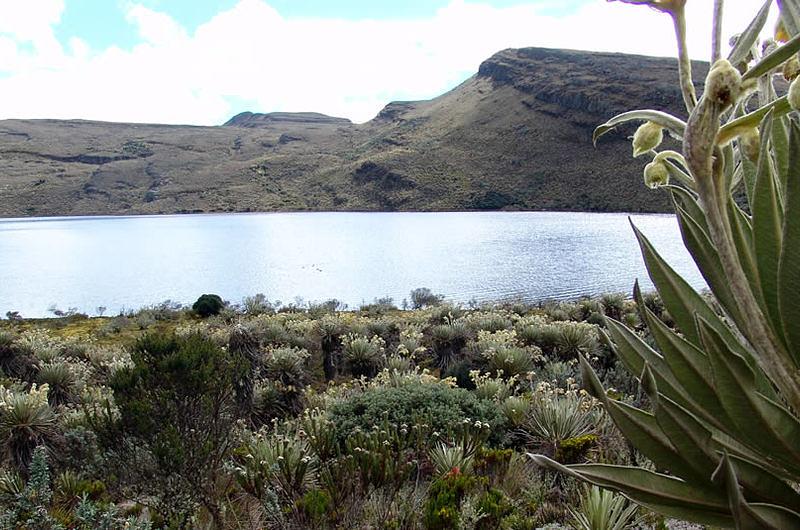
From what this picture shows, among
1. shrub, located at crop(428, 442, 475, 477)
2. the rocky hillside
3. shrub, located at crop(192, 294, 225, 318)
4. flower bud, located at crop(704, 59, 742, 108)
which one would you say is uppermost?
the rocky hillside

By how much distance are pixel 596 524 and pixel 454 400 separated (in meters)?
2.30

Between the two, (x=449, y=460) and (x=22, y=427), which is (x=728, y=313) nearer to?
(x=449, y=460)

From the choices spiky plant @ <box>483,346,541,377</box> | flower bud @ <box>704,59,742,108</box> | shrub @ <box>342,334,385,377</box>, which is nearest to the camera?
flower bud @ <box>704,59,742,108</box>

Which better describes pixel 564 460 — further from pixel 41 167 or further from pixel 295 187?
pixel 41 167

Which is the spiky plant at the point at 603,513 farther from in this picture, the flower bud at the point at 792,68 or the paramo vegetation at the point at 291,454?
the flower bud at the point at 792,68

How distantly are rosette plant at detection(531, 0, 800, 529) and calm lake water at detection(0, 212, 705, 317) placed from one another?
20.8 metres

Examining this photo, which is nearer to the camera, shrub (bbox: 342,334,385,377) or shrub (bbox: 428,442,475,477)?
shrub (bbox: 428,442,475,477)

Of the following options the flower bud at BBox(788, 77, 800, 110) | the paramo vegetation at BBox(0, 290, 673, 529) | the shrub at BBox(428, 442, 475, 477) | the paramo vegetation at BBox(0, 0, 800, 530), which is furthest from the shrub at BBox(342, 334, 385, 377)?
the flower bud at BBox(788, 77, 800, 110)

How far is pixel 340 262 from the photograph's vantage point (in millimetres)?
36500

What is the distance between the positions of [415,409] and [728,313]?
4.29m

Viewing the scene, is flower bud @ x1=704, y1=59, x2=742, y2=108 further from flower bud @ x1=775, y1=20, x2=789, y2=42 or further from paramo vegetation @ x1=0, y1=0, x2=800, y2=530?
flower bud @ x1=775, y1=20, x2=789, y2=42

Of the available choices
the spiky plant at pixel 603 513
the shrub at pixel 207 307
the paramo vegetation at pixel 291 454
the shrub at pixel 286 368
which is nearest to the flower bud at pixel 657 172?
the paramo vegetation at pixel 291 454

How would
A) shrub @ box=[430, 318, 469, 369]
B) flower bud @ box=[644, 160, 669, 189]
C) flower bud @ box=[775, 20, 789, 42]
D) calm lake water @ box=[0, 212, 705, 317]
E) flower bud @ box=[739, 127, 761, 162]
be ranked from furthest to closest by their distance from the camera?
calm lake water @ box=[0, 212, 705, 317] → shrub @ box=[430, 318, 469, 369] → flower bud @ box=[775, 20, 789, 42] → flower bud @ box=[644, 160, 669, 189] → flower bud @ box=[739, 127, 761, 162]

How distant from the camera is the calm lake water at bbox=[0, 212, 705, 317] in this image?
2598 centimetres
